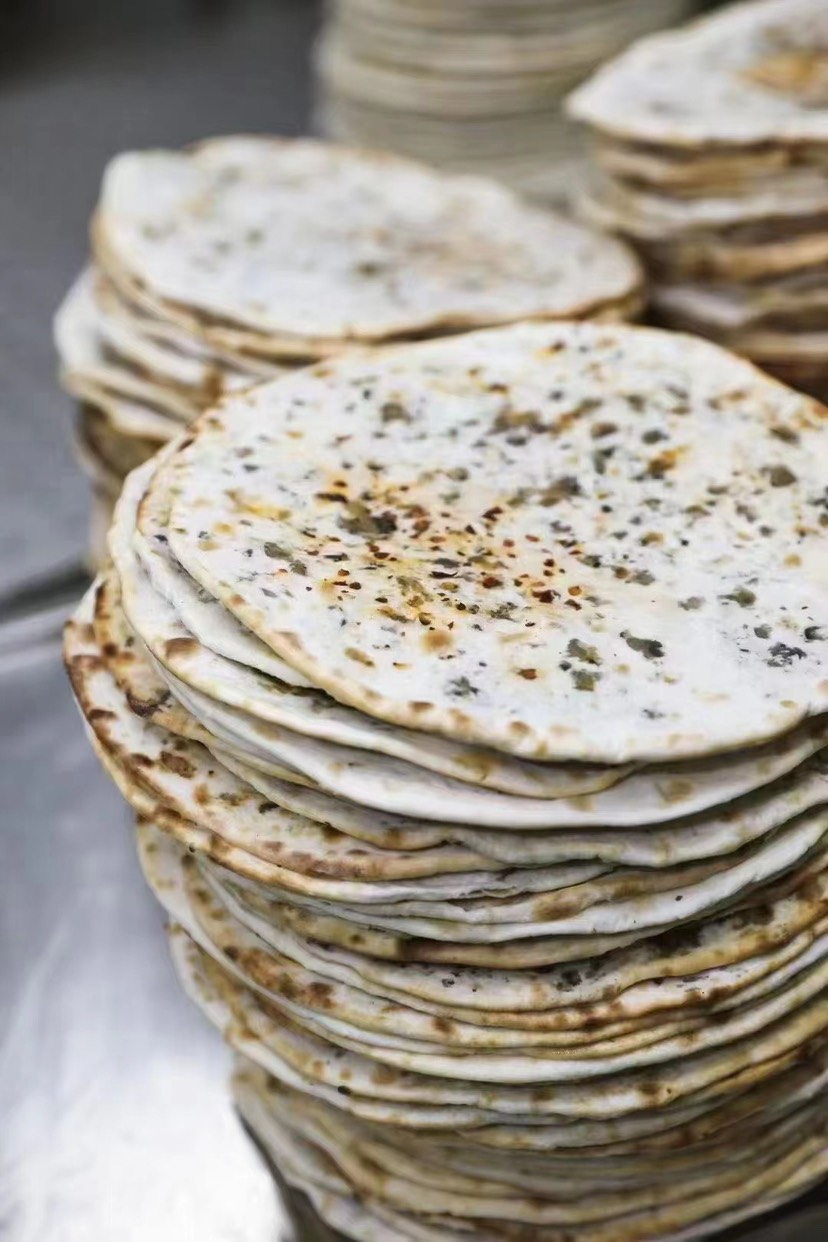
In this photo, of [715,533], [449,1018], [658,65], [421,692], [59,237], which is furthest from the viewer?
[59,237]

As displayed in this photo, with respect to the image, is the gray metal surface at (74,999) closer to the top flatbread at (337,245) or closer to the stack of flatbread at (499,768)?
the stack of flatbread at (499,768)

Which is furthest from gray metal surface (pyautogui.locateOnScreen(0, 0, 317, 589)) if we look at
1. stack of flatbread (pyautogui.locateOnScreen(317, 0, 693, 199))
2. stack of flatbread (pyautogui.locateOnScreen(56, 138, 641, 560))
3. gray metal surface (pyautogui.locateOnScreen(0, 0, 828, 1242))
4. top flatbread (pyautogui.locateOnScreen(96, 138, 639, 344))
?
stack of flatbread (pyautogui.locateOnScreen(317, 0, 693, 199))

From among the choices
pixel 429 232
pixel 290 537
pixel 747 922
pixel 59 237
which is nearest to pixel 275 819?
pixel 290 537

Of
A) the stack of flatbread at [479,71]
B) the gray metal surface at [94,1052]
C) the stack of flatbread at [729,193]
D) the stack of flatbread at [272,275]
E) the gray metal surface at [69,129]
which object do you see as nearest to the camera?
the gray metal surface at [94,1052]

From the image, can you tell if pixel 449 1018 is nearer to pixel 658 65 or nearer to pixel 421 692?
pixel 421 692

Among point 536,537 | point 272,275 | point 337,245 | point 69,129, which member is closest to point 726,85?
point 337,245

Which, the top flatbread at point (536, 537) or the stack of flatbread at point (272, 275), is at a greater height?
the top flatbread at point (536, 537)

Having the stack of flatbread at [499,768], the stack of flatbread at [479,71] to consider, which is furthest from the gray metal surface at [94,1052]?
the stack of flatbread at [479,71]
